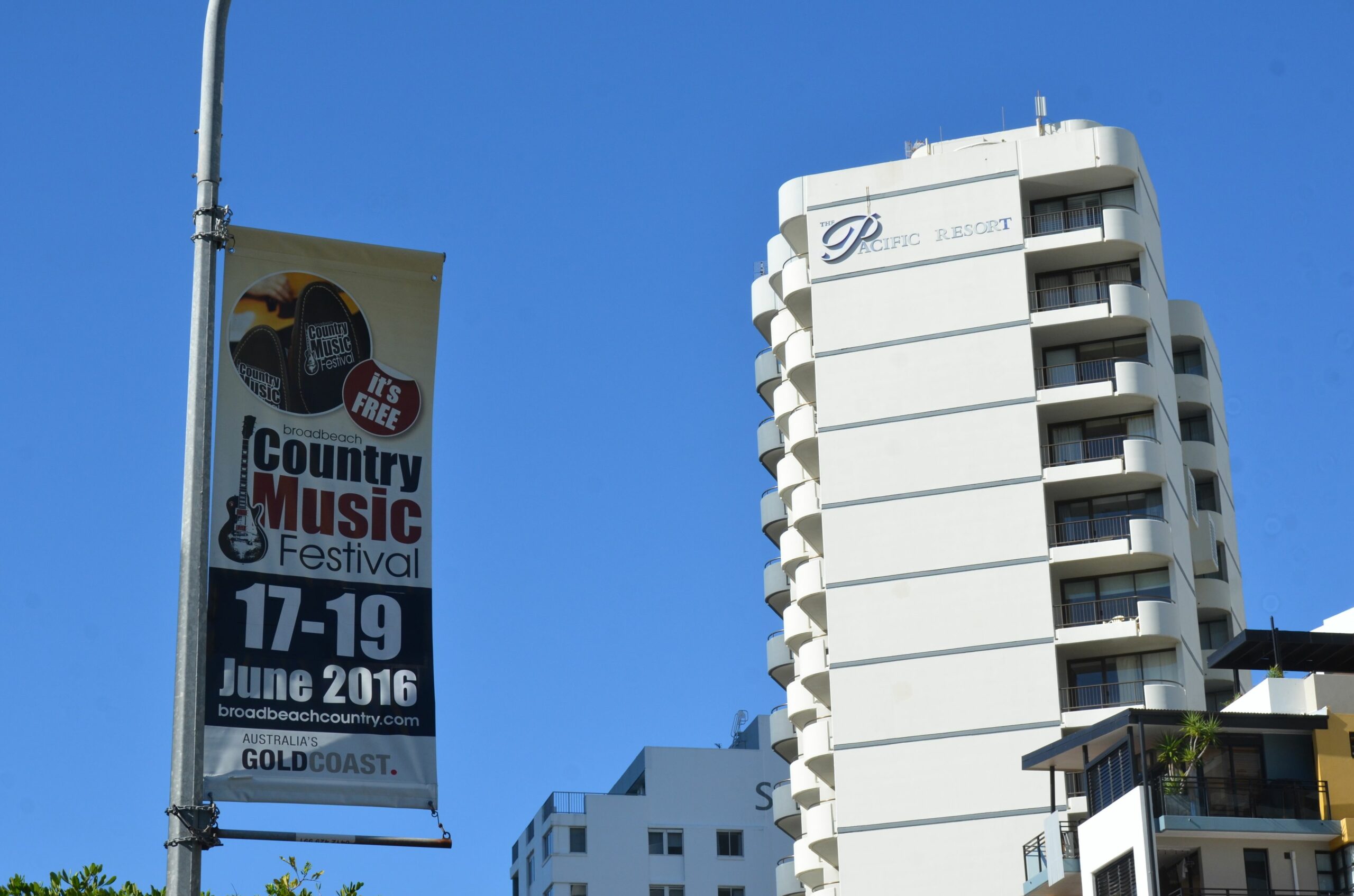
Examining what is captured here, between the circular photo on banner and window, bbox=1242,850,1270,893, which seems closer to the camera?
the circular photo on banner

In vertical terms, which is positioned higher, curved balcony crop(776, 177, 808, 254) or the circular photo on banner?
curved balcony crop(776, 177, 808, 254)

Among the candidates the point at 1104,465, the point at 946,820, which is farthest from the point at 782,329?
the point at 946,820

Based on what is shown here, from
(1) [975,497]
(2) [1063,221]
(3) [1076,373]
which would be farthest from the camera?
(2) [1063,221]

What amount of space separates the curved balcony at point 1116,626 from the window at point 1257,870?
18943mm

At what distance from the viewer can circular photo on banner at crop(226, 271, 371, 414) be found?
15.9m

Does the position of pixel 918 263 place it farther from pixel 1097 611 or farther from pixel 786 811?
pixel 786 811

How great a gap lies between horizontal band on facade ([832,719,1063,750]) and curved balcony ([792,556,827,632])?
5851 millimetres

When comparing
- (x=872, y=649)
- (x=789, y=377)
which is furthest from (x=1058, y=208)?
(x=872, y=649)

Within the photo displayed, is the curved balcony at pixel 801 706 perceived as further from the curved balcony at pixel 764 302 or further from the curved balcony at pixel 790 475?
the curved balcony at pixel 764 302

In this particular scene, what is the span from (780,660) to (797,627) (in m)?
Answer: 5.62

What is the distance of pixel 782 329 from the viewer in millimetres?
76438

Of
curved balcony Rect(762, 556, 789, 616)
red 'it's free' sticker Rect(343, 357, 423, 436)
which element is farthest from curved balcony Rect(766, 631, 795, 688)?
red 'it's free' sticker Rect(343, 357, 423, 436)

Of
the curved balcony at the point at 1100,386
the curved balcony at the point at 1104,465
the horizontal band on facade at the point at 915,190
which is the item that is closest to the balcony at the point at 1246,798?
the curved balcony at the point at 1104,465

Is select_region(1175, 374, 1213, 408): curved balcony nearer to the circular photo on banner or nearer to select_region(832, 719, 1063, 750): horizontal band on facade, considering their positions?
select_region(832, 719, 1063, 750): horizontal band on facade
